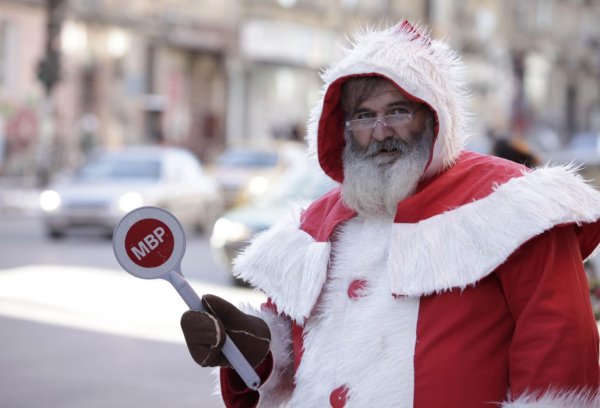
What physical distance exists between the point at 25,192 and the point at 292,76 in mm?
17855

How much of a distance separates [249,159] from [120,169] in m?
5.16

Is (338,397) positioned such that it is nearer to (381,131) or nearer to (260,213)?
(381,131)

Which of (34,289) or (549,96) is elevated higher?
(34,289)

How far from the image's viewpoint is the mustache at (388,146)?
9.25ft

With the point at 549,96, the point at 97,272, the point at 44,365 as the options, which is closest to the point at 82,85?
the point at 97,272

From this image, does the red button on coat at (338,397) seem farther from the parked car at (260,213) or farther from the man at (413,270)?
the parked car at (260,213)

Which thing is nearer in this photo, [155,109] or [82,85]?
[82,85]

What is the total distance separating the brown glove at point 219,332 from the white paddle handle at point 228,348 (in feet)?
0.07

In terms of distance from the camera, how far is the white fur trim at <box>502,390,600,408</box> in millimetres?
2441

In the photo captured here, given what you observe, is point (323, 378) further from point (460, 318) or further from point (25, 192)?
point (25, 192)

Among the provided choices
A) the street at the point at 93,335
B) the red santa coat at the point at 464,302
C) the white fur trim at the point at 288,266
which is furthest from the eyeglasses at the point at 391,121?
the street at the point at 93,335

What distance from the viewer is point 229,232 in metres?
12.1

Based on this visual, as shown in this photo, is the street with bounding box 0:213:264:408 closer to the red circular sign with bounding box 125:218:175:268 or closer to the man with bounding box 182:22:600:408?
the man with bounding box 182:22:600:408

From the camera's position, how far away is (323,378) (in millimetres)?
2803
